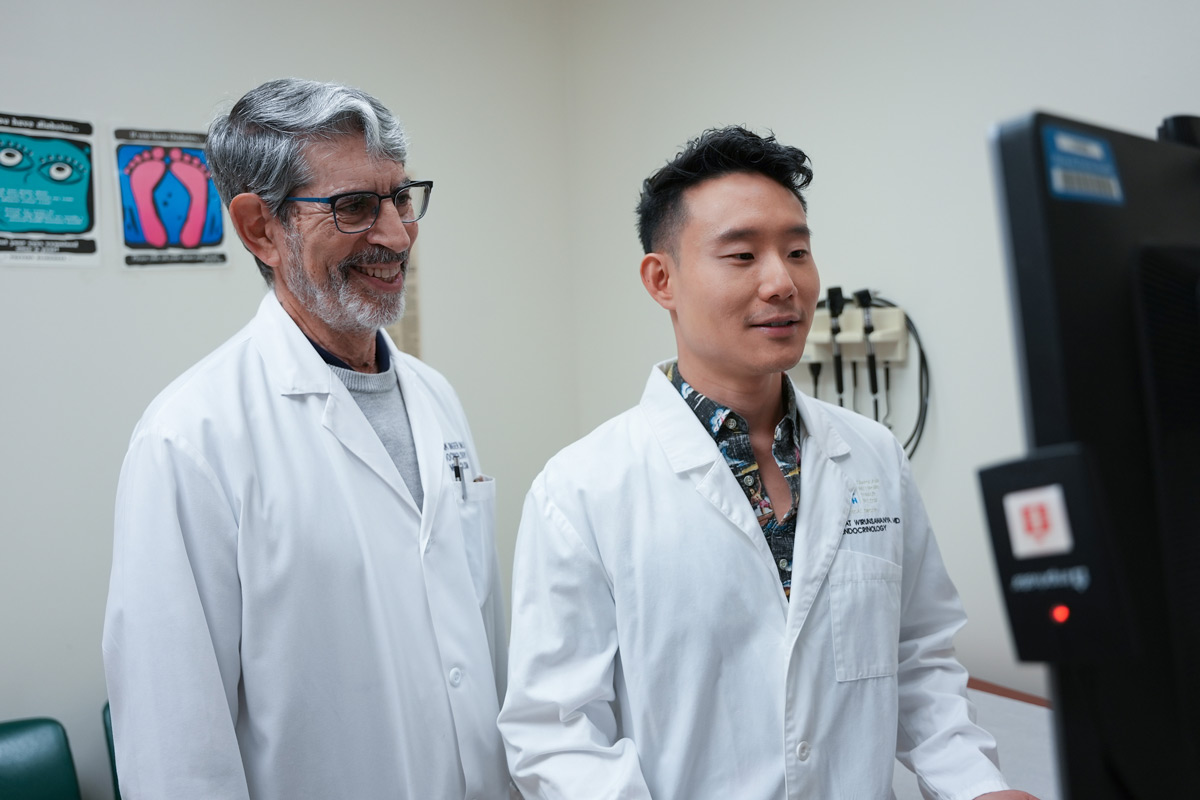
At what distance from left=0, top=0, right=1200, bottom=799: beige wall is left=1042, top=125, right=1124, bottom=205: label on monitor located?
1.53m

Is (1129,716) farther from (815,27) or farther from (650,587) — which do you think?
(815,27)

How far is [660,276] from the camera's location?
1.41 metres

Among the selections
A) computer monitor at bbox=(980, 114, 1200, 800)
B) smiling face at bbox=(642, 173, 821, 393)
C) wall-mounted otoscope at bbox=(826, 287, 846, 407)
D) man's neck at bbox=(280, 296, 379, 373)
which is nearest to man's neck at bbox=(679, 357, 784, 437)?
smiling face at bbox=(642, 173, 821, 393)

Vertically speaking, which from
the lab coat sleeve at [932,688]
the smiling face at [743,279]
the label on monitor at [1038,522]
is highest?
the smiling face at [743,279]

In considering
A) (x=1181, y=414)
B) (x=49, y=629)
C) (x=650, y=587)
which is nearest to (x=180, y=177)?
(x=49, y=629)

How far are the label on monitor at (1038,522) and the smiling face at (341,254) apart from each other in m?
1.16

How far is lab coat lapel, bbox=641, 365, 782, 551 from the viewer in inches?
48.8

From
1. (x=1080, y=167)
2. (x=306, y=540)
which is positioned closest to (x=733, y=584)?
(x=306, y=540)

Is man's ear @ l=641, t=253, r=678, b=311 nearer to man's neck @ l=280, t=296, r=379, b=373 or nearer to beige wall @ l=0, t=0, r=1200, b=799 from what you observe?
man's neck @ l=280, t=296, r=379, b=373

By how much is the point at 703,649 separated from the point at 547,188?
243 centimetres

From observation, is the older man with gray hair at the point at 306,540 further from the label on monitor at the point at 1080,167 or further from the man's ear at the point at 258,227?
the label on monitor at the point at 1080,167

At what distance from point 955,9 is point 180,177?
2055 mm

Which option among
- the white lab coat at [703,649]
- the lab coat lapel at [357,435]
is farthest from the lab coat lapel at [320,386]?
the white lab coat at [703,649]

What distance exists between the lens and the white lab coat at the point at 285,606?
1.16m
